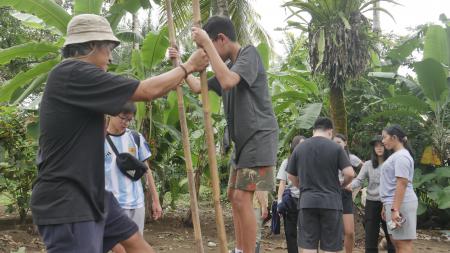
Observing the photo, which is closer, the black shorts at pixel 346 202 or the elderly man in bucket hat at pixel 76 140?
the elderly man in bucket hat at pixel 76 140

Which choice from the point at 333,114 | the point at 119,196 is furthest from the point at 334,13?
the point at 119,196

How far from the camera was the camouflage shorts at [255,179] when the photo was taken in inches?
151

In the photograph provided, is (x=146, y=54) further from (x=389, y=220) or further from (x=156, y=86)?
(x=156, y=86)

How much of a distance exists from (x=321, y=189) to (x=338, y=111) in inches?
167

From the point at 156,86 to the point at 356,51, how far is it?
7.02 m

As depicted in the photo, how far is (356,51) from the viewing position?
9.48 meters

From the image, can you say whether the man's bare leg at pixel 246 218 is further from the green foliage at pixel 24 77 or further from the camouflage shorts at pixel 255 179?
the green foliage at pixel 24 77

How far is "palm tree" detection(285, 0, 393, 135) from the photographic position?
30.6 ft

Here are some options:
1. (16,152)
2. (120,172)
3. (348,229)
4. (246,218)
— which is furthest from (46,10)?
(348,229)

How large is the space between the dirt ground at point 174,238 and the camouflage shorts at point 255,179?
483 cm

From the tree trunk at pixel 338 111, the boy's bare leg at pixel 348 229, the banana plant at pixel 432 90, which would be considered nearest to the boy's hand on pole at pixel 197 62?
the boy's bare leg at pixel 348 229

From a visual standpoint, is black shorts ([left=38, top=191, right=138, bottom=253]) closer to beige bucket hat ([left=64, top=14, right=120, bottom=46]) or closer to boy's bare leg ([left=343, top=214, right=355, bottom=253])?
beige bucket hat ([left=64, top=14, right=120, bottom=46])

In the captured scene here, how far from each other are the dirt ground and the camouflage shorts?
4827mm

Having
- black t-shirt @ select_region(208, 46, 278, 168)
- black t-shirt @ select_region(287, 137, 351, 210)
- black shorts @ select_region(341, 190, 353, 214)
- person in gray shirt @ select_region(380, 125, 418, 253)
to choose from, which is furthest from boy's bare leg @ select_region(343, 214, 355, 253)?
black t-shirt @ select_region(208, 46, 278, 168)
